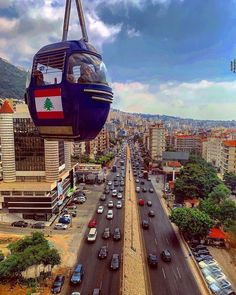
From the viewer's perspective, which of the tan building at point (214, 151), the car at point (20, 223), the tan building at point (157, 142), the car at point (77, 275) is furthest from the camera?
the tan building at point (157, 142)

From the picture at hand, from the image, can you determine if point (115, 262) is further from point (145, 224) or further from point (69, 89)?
point (69, 89)

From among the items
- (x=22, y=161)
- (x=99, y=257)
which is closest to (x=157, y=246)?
(x=99, y=257)

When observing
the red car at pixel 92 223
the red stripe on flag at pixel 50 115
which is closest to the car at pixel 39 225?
the red car at pixel 92 223

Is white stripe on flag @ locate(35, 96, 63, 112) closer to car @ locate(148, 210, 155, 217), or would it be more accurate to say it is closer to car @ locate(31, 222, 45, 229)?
car @ locate(31, 222, 45, 229)

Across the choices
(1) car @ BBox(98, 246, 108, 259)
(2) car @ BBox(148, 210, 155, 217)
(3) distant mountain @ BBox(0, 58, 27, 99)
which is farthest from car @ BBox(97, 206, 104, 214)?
(3) distant mountain @ BBox(0, 58, 27, 99)

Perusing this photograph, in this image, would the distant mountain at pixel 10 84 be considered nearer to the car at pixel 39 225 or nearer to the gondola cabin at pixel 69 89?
the car at pixel 39 225

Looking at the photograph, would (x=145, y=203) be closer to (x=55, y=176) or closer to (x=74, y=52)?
(x=55, y=176)
